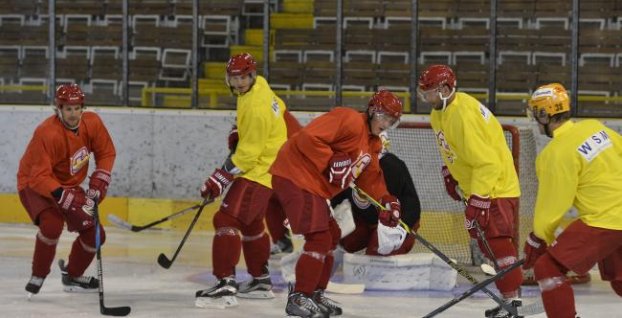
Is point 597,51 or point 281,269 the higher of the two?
point 597,51

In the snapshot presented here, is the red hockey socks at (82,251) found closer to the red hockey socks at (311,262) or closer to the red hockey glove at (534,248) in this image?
the red hockey socks at (311,262)

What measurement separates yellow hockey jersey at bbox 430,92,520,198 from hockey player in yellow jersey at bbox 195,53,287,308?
0.85 metres

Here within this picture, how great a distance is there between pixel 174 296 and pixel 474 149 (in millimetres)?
1785

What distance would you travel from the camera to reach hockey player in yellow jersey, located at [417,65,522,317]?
5512 millimetres

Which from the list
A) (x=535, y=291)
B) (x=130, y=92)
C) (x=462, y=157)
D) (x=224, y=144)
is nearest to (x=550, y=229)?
(x=462, y=157)

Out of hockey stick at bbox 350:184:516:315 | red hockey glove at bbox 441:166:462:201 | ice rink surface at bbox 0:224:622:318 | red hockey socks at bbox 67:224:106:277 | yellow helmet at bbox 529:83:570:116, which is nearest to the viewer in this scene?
yellow helmet at bbox 529:83:570:116

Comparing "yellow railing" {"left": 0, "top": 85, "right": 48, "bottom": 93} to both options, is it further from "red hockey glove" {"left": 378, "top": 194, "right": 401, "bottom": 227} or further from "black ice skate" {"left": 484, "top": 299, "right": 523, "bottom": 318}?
"black ice skate" {"left": 484, "top": 299, "right": 523, "bottom": 318}

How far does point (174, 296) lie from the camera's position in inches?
250

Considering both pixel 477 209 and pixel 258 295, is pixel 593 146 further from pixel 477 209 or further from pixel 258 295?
pixel 258 295

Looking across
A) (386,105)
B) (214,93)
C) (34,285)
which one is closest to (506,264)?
(386,105)

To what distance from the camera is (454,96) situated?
5680 millimetres

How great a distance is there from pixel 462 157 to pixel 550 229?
111 cm

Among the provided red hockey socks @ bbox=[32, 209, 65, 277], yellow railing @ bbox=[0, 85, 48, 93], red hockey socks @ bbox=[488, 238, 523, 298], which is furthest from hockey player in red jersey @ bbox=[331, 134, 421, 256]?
yellow railing @ bbox=[0, 85, 48, 93]

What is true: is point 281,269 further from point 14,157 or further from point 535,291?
point 14,157
